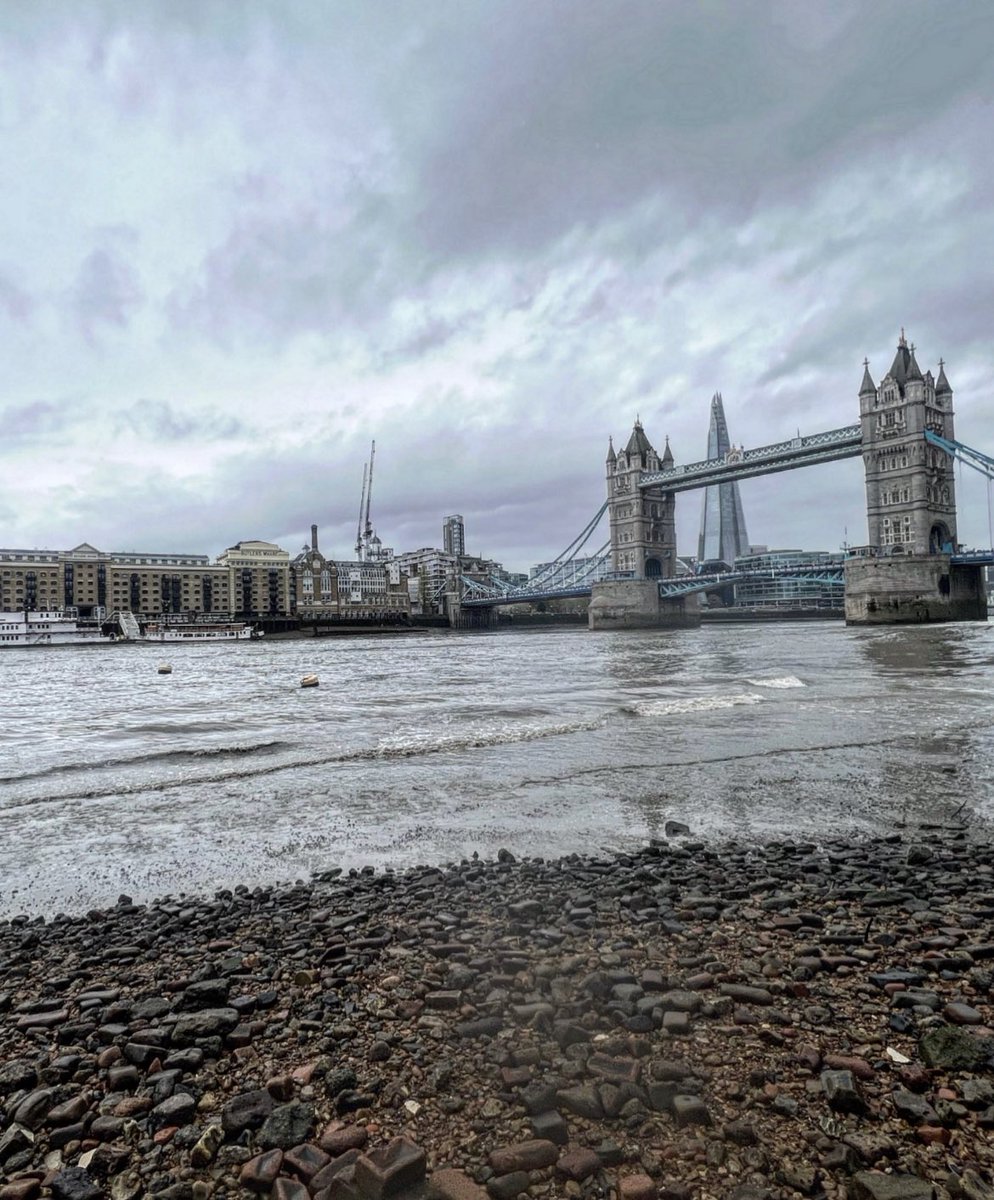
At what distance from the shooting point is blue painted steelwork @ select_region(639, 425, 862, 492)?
89.4 m

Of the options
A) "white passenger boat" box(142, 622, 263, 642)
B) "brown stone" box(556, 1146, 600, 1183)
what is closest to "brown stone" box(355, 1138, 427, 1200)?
"brown stone" box(556, 1146, 600, 1183)

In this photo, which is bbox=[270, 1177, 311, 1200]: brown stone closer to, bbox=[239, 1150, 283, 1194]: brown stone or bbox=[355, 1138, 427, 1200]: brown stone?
bbox=[239, 1150, 283, 1194]: brown stone

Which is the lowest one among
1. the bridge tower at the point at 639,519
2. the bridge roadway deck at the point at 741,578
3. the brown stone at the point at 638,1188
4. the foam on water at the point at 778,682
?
the foam on water at the point at 778,682

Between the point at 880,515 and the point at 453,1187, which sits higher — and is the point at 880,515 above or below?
above

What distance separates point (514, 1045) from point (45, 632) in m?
98.6

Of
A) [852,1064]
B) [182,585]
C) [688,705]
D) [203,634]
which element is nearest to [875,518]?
[688,705]

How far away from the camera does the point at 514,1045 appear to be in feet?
9.59

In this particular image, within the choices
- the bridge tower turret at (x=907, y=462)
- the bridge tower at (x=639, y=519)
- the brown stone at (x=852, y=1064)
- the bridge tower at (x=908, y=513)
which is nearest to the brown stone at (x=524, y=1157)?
the brown stone at (x=852, y=1064)

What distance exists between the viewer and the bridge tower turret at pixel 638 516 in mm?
112375

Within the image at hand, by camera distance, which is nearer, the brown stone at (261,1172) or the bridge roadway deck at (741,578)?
the brown stone at (261,1172)

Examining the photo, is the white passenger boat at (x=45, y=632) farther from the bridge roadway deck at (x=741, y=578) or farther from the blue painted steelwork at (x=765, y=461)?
the blue painted steelwork at (x=765, y=461)

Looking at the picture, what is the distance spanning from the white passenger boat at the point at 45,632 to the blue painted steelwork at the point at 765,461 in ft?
279

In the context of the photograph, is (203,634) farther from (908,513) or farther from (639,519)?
(908,513)

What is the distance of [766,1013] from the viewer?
3057mm
